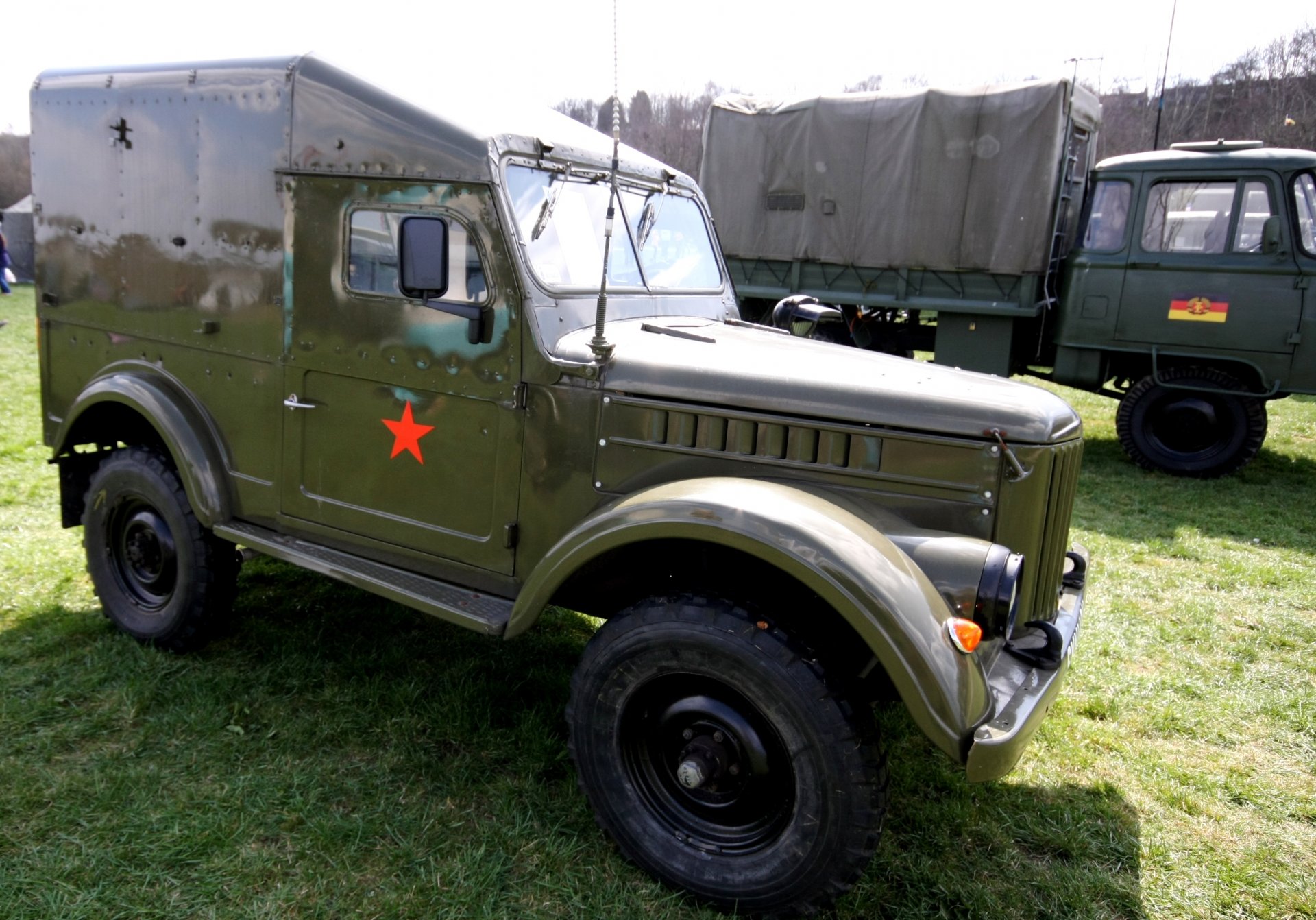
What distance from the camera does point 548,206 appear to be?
3158 millimetres

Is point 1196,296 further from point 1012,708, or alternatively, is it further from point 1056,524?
point 1012,708

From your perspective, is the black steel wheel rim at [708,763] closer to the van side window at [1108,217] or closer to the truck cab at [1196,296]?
the truck cab at [1196,296]

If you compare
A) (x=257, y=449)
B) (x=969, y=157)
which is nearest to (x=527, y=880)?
(x=257, y=449)

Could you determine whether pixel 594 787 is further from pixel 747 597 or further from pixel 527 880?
pixel 747 597

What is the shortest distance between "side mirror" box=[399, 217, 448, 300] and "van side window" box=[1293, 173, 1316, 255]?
7.39 m

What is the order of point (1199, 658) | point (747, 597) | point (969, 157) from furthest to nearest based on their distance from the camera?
point (969, 157) → point (1199, 658) → point (747, 597)

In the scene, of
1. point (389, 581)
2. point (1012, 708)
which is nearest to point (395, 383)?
point (389, 581)

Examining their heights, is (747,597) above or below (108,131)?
below

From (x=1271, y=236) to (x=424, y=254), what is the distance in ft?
23.8

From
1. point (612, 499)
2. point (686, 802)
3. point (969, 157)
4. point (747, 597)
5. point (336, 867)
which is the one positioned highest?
point (969, 157)

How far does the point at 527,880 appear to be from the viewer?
2.73 m

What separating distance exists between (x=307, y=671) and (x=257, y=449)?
0.95 meters

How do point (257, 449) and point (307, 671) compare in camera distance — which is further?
point (307, 671)

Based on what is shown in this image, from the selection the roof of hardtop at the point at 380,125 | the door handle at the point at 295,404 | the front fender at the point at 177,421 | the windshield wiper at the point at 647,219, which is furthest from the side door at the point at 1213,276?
the front fender at the point at 177,421
